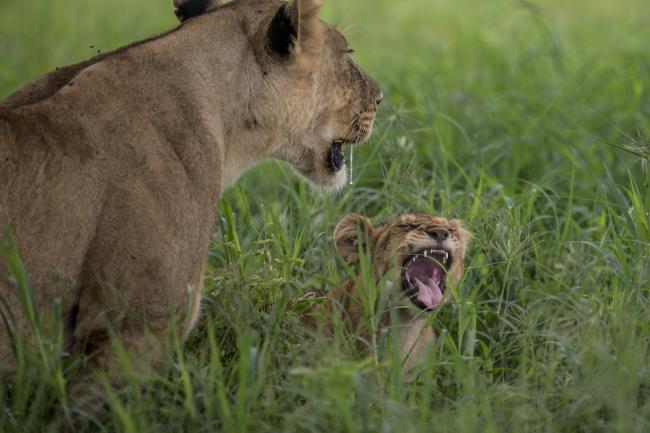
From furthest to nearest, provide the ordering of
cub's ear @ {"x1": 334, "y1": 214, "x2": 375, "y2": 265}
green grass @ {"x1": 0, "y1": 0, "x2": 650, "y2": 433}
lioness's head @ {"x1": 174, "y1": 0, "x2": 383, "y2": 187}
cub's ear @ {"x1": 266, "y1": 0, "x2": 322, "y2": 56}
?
cub's ear @ {"x1": 334, "y1": 214, "x2": 375, "y2": 265}
lioness's head @ {"x1": 174, "y1": 0, "x2": 383, "y2": 187}
cub's ear @ {"x1": 266, "y1": 0, "x2": 322, "y2": 56}
green grass @ {"x1": 0, "y1": 0, "x2": 650, "y2": 433}

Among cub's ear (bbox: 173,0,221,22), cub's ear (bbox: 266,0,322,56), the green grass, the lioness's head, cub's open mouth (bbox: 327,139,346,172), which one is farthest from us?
cub's open mouth (bbox: 327,139,346,172)

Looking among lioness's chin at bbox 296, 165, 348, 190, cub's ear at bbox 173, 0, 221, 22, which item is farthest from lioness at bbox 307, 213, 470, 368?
cub's ear at bbox 173, 0, 221, 22

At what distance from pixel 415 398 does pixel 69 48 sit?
596 centimetres

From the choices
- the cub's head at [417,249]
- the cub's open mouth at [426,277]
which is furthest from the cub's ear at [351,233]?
the cub's open mouth at [426,277]

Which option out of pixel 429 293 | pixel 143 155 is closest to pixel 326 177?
pixel 429 293

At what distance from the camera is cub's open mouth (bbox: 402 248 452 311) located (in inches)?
181

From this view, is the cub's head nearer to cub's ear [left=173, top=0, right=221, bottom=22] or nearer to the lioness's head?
the lioness's head

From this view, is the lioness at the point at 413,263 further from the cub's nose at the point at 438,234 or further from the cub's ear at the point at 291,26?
the cub's ear at the point at 291,26

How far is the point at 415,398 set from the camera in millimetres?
3760

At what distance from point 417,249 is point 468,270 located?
254mm

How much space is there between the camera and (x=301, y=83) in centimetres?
400

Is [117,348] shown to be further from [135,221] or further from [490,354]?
[490,354]

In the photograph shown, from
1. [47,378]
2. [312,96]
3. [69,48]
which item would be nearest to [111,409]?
[47,378]

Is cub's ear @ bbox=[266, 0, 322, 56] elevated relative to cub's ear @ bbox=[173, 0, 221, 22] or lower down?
lower down
